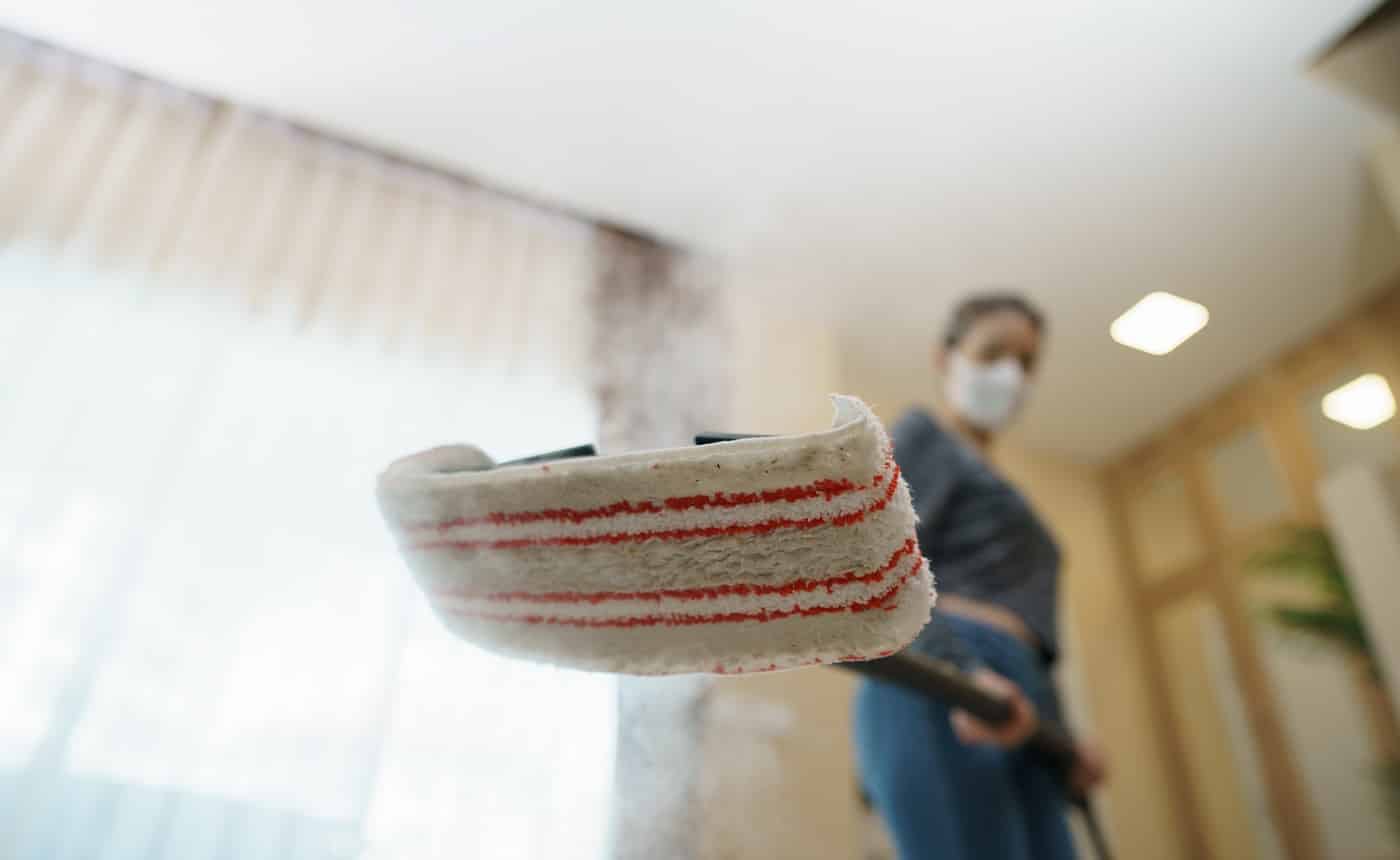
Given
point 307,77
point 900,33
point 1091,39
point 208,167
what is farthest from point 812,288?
point 208,167

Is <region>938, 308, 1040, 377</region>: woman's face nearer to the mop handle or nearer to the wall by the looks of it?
the wall

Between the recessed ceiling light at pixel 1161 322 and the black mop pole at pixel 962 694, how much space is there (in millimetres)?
388

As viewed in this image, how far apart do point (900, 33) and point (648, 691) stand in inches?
40.1

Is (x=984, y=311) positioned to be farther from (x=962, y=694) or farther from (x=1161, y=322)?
(x=962, y=694)

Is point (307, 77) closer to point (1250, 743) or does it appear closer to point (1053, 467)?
point (1053, 467)

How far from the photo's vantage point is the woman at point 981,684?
0.84 m

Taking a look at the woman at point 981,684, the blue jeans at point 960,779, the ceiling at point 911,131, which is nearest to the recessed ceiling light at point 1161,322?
the ceiling at point 911,131

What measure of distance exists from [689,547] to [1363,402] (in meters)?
1.50

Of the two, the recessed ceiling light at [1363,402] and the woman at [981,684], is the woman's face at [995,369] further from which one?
the recessed ceiling light at [1363,402]

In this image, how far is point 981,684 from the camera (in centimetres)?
80

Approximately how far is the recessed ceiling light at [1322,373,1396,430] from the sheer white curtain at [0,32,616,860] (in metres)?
1.21

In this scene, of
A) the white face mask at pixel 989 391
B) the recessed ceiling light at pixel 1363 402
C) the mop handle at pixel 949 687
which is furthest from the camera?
the recessed ceiling light at pixel 1363 402

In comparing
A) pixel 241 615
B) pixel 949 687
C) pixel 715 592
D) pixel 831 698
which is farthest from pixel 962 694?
pixel 241 615

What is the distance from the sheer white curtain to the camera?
2.48 feet
